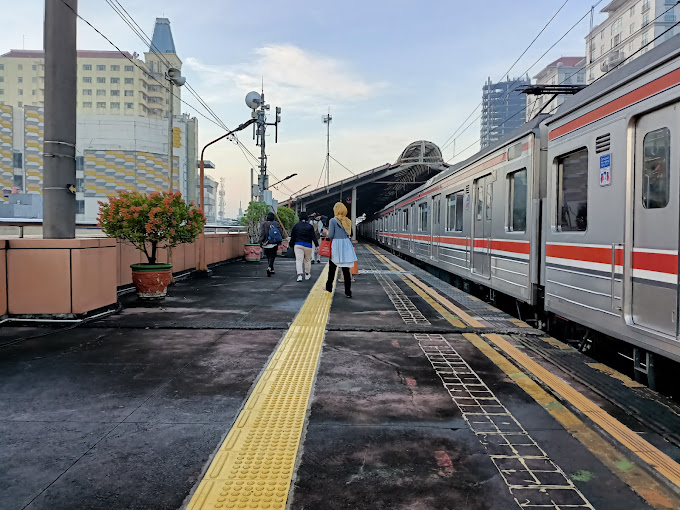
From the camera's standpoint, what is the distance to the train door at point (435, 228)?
13972 millimetres

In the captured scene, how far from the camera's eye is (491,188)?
8.87m

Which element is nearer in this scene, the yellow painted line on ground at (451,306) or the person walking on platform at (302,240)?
the yellow painted line on ground at (451,306)

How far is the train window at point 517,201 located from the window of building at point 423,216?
774 centimetres

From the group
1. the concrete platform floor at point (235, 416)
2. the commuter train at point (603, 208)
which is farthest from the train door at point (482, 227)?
the concrete platform floor at point (235, 416)

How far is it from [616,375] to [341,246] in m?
5.57

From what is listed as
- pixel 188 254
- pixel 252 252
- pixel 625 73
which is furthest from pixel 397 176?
pixel 625 73

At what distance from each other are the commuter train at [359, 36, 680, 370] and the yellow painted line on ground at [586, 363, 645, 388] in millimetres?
296

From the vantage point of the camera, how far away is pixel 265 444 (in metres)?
3.09

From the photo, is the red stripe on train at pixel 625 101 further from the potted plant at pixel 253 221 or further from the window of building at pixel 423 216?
the potted plant at pixel 253 221

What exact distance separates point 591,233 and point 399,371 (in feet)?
7.61

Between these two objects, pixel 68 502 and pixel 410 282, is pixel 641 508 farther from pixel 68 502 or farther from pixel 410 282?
pixel 410 282

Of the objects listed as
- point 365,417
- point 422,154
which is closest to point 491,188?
point 365,417

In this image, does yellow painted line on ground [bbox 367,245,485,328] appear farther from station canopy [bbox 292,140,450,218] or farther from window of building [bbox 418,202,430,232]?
station canopy [bbox 292,140,450,218]

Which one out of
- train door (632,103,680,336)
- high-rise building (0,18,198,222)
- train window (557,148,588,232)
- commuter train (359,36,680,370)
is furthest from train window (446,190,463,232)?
high-rise building (0,18,198,222)
